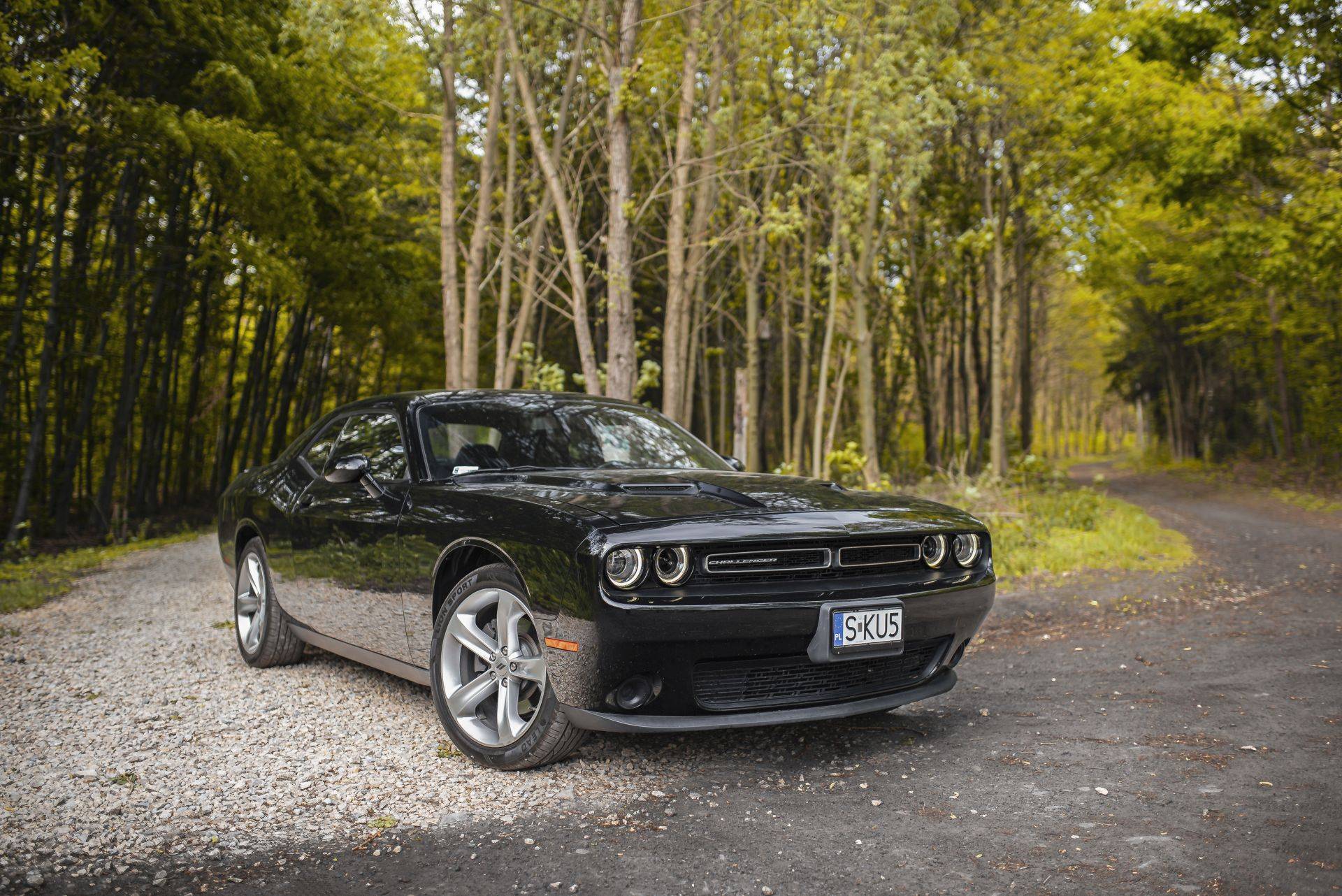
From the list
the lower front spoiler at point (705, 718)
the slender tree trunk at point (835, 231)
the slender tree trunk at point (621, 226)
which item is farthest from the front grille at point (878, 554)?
the slender tree trunk at point (835, 231)

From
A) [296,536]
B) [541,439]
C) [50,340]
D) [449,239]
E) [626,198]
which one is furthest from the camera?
[449,239]

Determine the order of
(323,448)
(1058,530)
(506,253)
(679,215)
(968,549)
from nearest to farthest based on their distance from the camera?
(968,549) → (323,448) → (1058,530) → (679,215) → (506,253)

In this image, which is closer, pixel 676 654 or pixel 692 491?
pixel 676 654

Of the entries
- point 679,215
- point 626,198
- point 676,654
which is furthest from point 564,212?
point 676,654

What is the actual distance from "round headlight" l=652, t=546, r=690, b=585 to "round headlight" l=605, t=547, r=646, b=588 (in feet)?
0.16

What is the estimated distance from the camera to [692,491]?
12.5ft

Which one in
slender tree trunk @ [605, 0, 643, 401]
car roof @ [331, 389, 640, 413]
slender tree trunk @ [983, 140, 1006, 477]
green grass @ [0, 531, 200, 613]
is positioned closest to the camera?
car roof @ [331, 389, 640, 413]

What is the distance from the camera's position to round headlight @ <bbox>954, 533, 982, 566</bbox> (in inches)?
160

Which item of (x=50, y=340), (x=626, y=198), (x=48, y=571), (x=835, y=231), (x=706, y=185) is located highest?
(x=706, y=185)

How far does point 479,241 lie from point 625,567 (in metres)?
11.5

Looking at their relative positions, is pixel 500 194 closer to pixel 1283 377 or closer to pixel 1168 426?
pixel 1283 377

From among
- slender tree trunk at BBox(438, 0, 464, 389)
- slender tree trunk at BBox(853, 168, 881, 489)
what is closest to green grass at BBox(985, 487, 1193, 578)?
slender tree trunk at BBox(853, 168, 881, 489)

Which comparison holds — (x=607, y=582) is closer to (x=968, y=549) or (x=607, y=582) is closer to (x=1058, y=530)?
(x=968, y=549)

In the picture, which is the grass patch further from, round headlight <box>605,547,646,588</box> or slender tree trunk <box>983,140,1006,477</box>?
round headlight <box>605,547,646,588</box>
